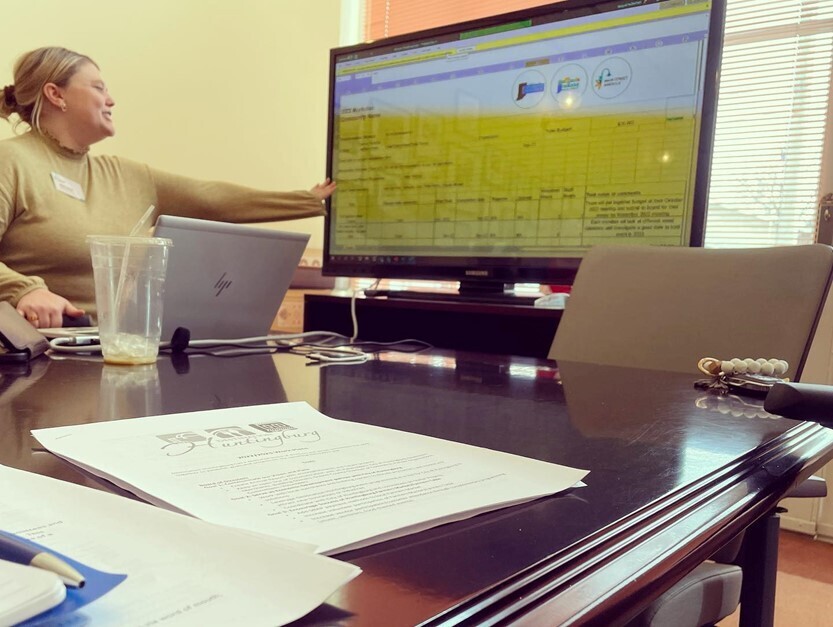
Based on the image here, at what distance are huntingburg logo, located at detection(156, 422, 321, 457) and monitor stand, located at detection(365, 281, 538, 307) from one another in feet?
3.95

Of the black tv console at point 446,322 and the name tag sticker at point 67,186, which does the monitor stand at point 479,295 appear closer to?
the black tv console at point 446,322

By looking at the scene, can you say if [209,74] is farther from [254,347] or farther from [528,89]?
[254,347]

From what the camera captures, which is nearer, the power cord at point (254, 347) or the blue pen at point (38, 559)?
the blue pen at point (38, 559)

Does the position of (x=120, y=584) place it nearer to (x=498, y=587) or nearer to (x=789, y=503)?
(x=498, y=587)

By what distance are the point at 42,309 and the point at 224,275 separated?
47 cm

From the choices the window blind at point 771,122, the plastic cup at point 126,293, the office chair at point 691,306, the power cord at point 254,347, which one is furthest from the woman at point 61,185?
the window blind at point 771,122

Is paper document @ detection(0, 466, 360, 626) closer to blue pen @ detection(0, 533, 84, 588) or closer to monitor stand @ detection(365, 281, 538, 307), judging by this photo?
blue pen @ detection(0, 533, 84, 588)

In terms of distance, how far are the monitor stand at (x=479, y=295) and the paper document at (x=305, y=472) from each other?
1.19 metres

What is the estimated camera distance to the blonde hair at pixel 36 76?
2.02 meters

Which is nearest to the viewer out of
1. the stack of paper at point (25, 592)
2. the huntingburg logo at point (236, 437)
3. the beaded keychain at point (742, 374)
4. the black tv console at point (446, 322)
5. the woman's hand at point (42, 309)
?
the stack of paper at point (25, 592)

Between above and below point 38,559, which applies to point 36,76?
above

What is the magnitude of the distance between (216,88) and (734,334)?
2273mm

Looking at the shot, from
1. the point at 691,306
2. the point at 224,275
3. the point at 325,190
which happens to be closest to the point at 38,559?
the point at 224,275

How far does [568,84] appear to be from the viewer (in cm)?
164
